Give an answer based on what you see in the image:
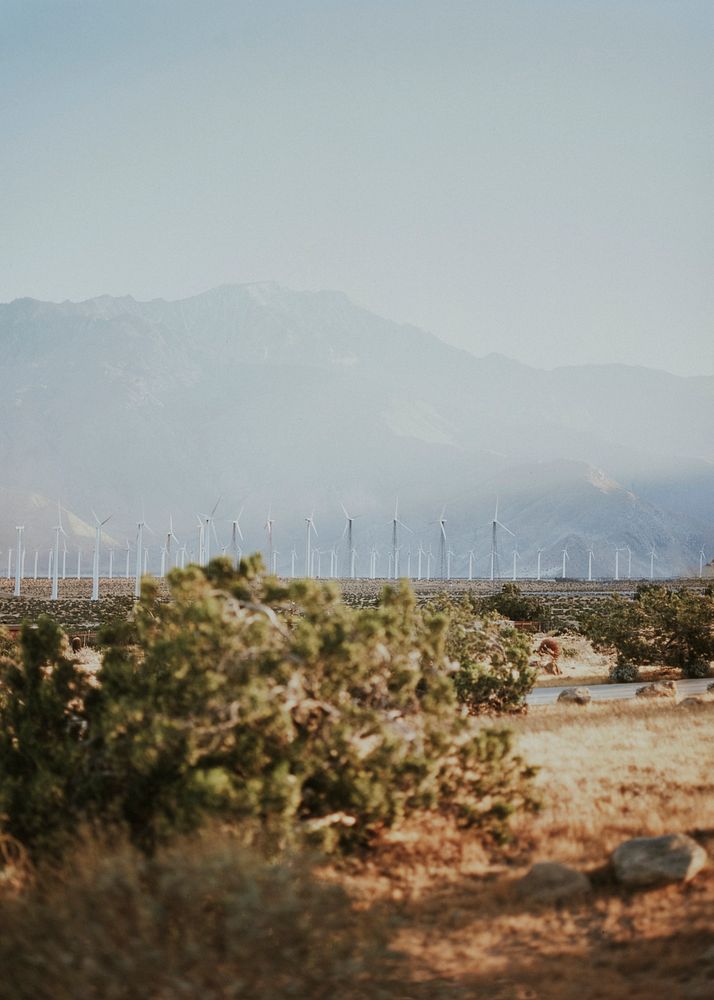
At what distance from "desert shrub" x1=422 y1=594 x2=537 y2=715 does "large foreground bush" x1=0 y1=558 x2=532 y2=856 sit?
54.9 ft

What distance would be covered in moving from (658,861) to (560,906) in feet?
5.22

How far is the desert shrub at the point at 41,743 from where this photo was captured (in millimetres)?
14102

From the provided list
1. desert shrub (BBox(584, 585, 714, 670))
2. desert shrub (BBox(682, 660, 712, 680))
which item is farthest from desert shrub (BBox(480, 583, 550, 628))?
desert shrub (BBox(682, 660, 712, 680))

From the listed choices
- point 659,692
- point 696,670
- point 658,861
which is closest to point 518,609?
point 696,670

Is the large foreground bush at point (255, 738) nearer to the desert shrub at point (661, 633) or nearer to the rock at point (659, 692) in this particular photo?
the rock at point (659, 692)

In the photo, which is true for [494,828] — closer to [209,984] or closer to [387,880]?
[387,880]

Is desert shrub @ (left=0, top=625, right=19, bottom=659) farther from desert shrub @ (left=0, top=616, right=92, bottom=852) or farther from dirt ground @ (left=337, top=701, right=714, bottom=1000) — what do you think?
dirt ground @ (left=337, top=701, right=714, bottom=1000)

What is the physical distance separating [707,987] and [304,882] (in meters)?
4.57

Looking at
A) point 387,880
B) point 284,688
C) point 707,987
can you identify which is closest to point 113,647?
point 284,688

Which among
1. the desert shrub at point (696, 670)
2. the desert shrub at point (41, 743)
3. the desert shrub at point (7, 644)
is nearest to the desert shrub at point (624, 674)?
the desert shrub at point (696, 670)

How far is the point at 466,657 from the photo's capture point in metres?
33.2

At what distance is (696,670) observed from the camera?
49.1 metres

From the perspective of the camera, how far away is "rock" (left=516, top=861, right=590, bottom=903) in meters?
13.7

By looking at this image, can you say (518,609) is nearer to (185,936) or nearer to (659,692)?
(659,692)
